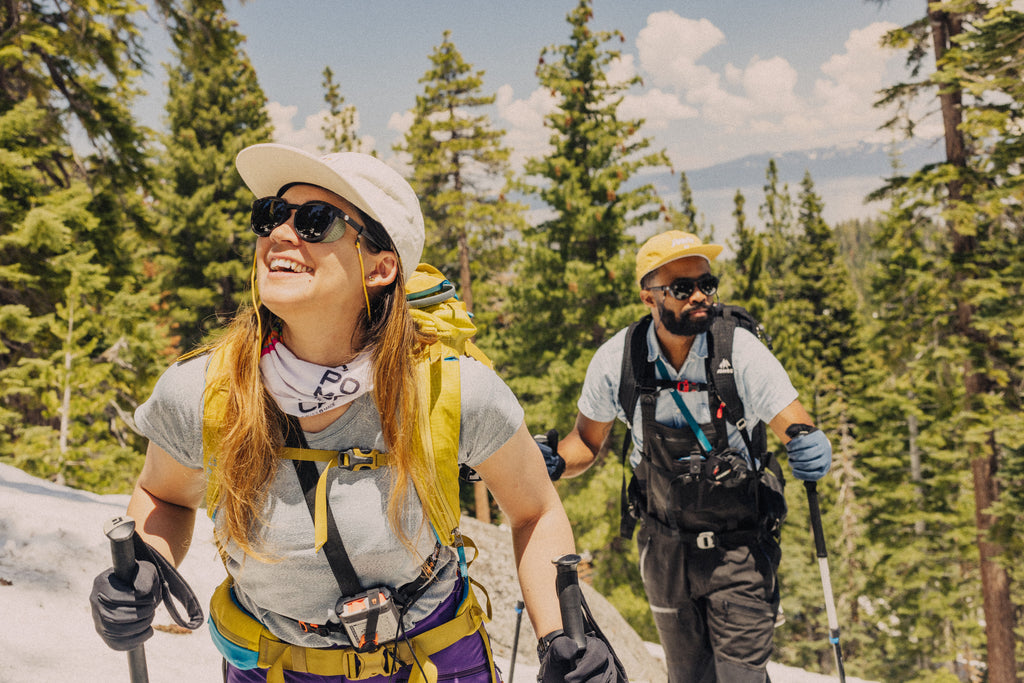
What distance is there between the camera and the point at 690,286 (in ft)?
13.2

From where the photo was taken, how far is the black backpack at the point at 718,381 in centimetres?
384

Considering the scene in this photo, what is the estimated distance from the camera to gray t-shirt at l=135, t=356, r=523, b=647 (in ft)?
5.89

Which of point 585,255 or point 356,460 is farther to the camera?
point 585,255

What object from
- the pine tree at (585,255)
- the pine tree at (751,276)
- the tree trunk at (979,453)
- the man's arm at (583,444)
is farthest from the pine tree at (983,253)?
the pine tree at (751,276)

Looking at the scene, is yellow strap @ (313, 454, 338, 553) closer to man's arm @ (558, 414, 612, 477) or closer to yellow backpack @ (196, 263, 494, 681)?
yellow backpack @ (196, 263, 494, 681)

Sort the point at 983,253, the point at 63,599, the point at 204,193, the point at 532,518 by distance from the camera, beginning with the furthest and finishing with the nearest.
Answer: the point at 204,193 → the point at 983,253 → the point at 63,599 → the point at 532,518

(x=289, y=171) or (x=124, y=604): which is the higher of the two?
(x=289, y=171)

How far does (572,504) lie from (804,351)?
71.6 feet

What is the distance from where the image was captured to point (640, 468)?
4203mm

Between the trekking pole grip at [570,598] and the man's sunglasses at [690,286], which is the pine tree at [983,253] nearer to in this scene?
the man's sunglasses at [690,286]

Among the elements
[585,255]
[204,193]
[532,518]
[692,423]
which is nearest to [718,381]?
[692,423]

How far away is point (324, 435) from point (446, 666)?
80 cm

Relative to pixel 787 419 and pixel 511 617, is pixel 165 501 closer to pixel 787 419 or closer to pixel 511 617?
pixel 787 419

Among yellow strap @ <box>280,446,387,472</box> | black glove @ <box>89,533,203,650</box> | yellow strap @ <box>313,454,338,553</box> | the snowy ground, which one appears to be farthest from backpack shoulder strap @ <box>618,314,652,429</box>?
the snowy ground
